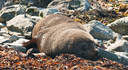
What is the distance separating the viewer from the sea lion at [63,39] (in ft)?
19.0

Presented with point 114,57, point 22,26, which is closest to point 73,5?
point 22,26

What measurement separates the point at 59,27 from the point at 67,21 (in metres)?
0.66

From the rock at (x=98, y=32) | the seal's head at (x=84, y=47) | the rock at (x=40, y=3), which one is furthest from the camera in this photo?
the rock at (x=40, y=3)

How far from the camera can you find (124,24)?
37.0 feet

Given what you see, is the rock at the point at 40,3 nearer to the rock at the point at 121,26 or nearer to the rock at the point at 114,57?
the rock at the point at 121,26

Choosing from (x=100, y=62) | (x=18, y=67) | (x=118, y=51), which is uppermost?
(x=18, y=67)

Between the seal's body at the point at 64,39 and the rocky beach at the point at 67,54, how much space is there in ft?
0.85

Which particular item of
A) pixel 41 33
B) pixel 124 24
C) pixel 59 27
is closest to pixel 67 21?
pixel 59 27

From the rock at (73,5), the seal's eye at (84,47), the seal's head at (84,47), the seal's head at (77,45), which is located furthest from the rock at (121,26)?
the seal's eye at (84,47)

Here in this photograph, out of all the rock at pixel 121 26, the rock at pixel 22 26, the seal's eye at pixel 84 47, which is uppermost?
the seal's eye at pixel 84 47

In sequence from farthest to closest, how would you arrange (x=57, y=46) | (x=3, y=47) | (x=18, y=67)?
(x=3, y=47)
(x=57, y=46)
(x=18, y=67)

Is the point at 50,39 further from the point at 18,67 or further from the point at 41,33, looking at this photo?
the point at 18,67

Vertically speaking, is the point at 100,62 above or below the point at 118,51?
above

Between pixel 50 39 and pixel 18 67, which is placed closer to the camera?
pixel 18 67
